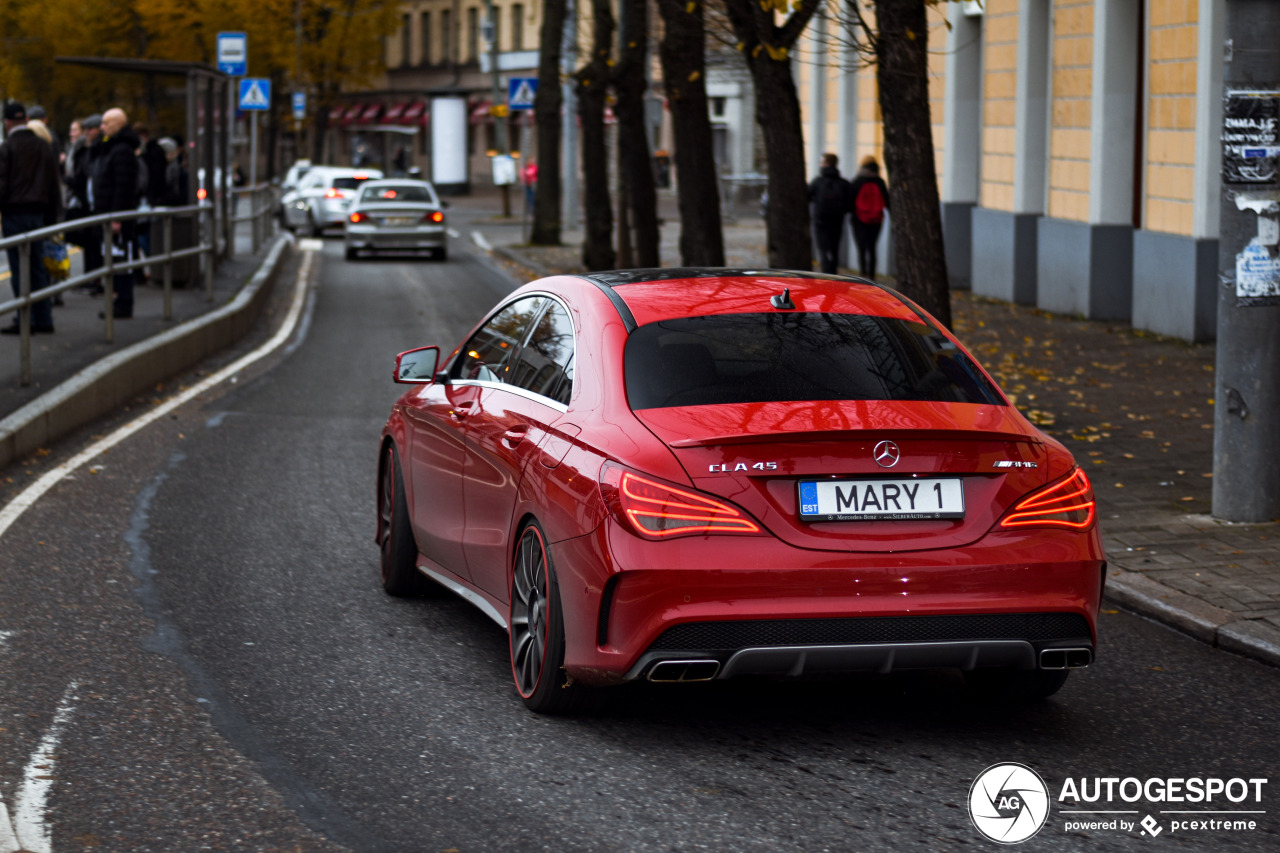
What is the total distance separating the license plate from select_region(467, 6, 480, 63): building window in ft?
256

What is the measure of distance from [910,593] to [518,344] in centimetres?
202

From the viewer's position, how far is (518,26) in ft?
254

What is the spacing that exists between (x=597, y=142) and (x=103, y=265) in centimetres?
1489

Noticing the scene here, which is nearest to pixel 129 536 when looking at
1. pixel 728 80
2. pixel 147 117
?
pixel 147 117

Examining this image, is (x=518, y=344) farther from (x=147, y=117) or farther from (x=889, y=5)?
(x=147, y=117)

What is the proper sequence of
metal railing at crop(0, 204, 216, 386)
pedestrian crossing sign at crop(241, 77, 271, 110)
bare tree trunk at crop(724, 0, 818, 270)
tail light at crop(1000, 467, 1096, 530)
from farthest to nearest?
pedestrian crossing sign at crop(241, 77, 271, 110)
bare tree trunk at crop(724, 0, 818, 270)
metal railing at crop(0, 204, 216, 386)
tail light at crop(1000, 467, 1096, 530)

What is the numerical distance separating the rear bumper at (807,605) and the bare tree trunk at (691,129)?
14.9 m

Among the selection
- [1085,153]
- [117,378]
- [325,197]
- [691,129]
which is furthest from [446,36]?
[117,378]

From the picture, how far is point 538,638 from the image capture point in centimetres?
581

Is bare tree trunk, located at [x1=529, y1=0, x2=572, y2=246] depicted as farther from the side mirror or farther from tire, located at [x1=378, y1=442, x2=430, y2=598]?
the side mirror

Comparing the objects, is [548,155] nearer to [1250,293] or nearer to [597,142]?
[597,142]

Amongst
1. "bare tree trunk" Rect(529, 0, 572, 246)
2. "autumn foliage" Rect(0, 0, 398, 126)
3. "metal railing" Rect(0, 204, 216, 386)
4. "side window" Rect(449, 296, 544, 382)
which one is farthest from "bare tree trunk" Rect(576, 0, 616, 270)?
A: "autumn foliage" Rect(0, 0, 398, 126)

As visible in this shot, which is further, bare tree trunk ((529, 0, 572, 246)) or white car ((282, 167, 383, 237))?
white car ((282, 167, 383, 237))

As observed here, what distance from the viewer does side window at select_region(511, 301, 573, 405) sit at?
6.04 metres
